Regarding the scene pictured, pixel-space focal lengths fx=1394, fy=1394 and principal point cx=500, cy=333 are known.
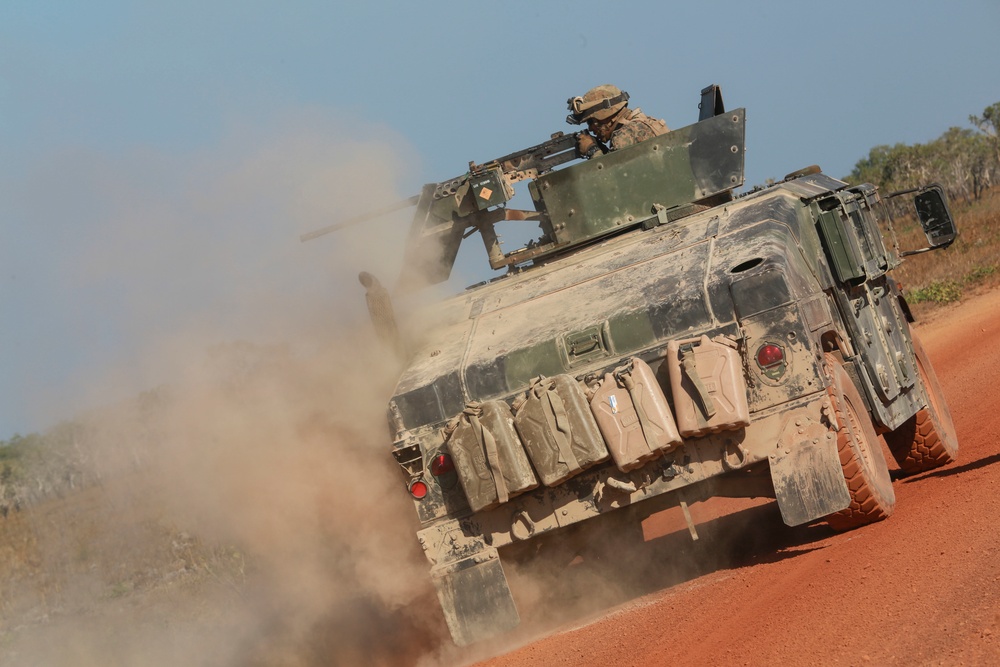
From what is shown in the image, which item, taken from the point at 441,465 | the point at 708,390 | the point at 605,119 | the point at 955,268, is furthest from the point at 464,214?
the point at 955,268

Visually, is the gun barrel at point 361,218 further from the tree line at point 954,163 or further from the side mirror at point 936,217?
the tree line at point 954,163

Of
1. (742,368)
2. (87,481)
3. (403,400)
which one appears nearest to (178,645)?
(403,400)


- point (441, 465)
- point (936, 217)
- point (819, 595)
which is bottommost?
point (819, 595)

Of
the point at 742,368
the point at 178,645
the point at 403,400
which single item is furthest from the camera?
the point at 178,645

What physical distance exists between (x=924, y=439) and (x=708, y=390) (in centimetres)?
336

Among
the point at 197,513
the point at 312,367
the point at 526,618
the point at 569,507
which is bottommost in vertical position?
the point at 526,618

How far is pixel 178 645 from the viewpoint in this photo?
11688mm

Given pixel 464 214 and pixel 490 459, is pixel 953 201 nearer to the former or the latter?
pixel 464 214

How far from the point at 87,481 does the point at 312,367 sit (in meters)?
12.7

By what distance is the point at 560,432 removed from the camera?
277 inches

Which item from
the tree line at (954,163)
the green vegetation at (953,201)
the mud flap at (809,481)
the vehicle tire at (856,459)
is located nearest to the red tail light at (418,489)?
the mud flap at (809,481)

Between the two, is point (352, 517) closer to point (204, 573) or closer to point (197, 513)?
point (197, 513)

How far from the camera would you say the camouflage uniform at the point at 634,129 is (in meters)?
10.2

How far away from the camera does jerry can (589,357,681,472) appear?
6910 millimetres
